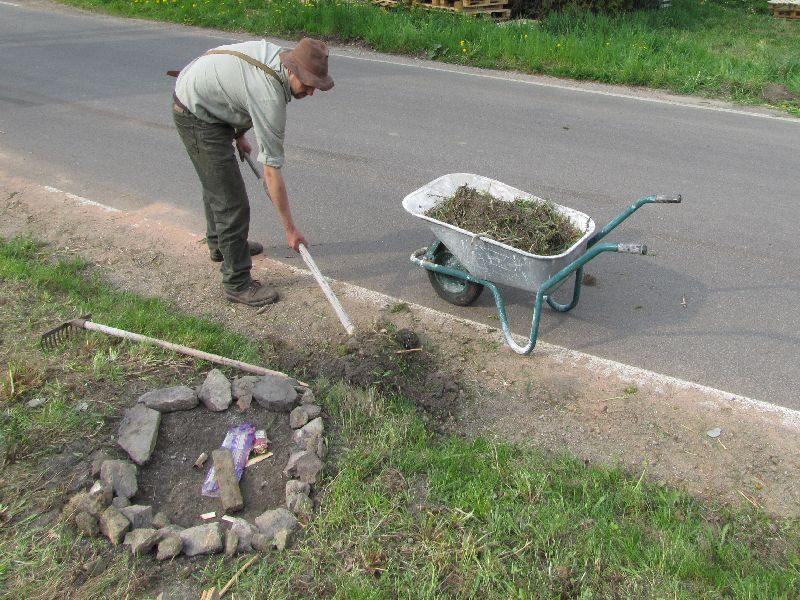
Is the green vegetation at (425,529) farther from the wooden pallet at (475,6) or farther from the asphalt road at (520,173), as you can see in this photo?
the wooden pallet at (475,6)

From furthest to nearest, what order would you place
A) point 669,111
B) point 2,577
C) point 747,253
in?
point 669,111 → point 747,253 → point 2,577

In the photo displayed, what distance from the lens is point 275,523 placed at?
320 centimetres

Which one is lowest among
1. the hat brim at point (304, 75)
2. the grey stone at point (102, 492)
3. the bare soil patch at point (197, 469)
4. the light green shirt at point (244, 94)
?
the bare soil patch at point (197, 469)

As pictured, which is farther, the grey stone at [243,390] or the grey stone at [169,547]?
the grey stone at [243,390]

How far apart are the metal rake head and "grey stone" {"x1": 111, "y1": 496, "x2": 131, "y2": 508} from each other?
4.64 feet

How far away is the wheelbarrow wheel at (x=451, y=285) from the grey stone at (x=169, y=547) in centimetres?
250

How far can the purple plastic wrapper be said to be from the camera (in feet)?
11.4

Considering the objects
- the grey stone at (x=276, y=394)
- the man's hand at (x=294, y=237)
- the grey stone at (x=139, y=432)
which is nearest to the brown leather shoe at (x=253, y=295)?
the man's hand at (x=294, y=237)

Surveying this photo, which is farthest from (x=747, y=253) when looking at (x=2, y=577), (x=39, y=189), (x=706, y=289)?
(x=39, y=189)

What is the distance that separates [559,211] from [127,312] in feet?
9.14

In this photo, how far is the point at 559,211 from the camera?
15.5 ft

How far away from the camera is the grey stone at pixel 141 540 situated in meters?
3.06

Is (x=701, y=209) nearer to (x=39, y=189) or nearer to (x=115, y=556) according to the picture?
(x=115, y=556)

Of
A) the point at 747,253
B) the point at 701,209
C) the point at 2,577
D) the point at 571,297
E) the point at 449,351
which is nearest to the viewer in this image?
the point at 2,577
